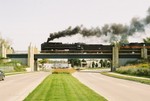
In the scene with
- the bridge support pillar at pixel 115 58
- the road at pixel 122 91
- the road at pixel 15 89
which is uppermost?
the bridge support pillar at pixel 115 58

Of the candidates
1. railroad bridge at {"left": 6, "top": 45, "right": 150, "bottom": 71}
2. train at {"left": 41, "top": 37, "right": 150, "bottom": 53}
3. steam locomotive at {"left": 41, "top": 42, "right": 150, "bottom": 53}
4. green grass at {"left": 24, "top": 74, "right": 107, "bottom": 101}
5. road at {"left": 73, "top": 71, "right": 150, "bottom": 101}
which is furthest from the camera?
railroad bridge at {"left": 6, "top": 45, "right": 150, "bottom": 71}

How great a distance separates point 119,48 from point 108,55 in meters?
4.07

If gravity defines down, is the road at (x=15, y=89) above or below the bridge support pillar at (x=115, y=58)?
below

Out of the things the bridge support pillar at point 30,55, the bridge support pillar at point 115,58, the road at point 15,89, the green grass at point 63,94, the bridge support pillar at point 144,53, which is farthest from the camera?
the bridge support pillar at point 30,55

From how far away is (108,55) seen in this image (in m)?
114

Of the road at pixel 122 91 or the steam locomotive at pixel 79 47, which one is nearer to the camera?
the road at pixel 122 91

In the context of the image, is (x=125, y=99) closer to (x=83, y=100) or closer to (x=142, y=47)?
(x=83, y=100)

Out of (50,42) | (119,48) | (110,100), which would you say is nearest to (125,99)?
(110,100)

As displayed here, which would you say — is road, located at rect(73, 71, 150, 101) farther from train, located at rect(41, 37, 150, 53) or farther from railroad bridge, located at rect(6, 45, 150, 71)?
railroad bridge, located at rect(6, 45, 150, 71)

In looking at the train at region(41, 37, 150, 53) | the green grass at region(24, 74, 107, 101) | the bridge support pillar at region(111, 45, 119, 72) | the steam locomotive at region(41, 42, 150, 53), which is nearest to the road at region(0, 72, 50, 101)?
the green grass at region(24, 74, 107, 101)

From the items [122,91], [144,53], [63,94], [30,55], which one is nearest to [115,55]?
[144,53]

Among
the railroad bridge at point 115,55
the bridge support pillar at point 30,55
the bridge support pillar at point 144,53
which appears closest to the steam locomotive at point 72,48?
the railroad bridge at point 115,55

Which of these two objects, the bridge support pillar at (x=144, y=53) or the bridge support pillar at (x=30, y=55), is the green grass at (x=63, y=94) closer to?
the bridge support pillar at (x=144, y=53)

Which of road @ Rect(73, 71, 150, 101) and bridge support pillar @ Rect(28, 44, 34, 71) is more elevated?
bridge support pillar @ Rect(28, 44, 34, 71)
